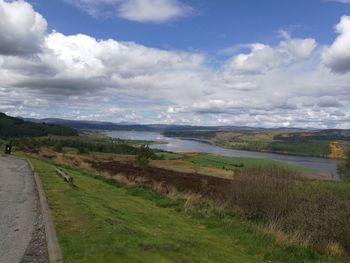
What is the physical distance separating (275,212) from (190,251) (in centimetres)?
949

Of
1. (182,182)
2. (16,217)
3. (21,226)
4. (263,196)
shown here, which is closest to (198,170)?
(182,182)

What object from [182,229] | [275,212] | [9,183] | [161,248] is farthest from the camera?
[9,183]

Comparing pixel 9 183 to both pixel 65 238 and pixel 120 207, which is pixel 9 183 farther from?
pixel 65 238

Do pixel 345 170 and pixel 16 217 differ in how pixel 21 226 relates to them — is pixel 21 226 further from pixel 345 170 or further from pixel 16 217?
pixel 345 170

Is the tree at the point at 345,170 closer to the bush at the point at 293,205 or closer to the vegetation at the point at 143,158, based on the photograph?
the vegetation at the point at 143,158

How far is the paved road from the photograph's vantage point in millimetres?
8189

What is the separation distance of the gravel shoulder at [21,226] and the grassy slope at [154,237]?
50 cm

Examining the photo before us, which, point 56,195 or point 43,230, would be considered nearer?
point 43,230

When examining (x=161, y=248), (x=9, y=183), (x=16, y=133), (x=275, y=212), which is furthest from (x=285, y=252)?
(x=16, y=133)

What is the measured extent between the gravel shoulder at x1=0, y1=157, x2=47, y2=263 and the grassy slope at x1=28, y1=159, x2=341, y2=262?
1.64ft

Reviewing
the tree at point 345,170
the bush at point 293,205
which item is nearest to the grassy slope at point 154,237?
the bush at point 293,205

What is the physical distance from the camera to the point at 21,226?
33.9 ft

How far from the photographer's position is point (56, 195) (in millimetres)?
15602

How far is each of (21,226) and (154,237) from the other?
3.45 metres
